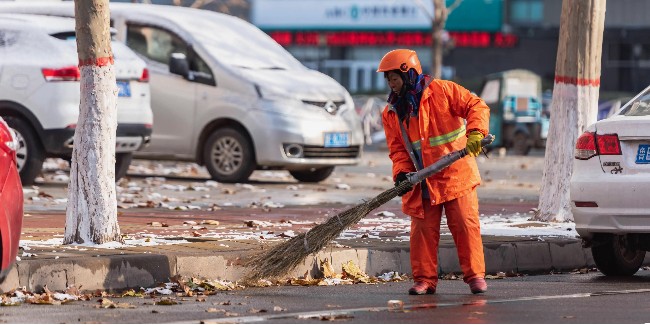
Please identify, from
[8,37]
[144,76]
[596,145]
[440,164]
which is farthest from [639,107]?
[8,37]

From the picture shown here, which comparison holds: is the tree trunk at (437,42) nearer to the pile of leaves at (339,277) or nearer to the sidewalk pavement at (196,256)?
the sidewalk pavement at (196,256)

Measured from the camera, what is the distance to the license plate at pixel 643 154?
1075 cm

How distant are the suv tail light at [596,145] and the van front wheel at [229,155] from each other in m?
8.07

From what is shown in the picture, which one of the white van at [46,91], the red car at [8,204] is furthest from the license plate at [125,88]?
the red car at [8,204]

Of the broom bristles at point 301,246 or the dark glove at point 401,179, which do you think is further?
the broom bristles at point 301,246

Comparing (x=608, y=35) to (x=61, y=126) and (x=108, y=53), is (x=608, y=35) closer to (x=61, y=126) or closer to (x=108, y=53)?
(x=61, y=126)

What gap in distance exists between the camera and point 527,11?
61.9 meters

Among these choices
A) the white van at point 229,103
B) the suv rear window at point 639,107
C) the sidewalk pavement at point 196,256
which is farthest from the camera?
the white van at point 229,103

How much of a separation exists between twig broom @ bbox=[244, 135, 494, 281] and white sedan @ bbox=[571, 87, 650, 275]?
1.45 meters

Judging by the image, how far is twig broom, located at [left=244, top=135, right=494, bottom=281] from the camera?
33.9 ft

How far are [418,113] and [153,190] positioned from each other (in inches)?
328

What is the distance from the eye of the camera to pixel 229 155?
62.3ft

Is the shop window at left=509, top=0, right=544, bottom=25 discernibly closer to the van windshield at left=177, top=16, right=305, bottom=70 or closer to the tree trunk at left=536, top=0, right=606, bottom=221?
the van windshield at left=177, top=16, right=305, bottom=70

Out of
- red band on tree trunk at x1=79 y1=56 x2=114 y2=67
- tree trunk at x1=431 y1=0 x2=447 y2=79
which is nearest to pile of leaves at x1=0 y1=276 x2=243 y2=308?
red band on tree trunk at x1=79 y1=56 x2=114 y2=67
